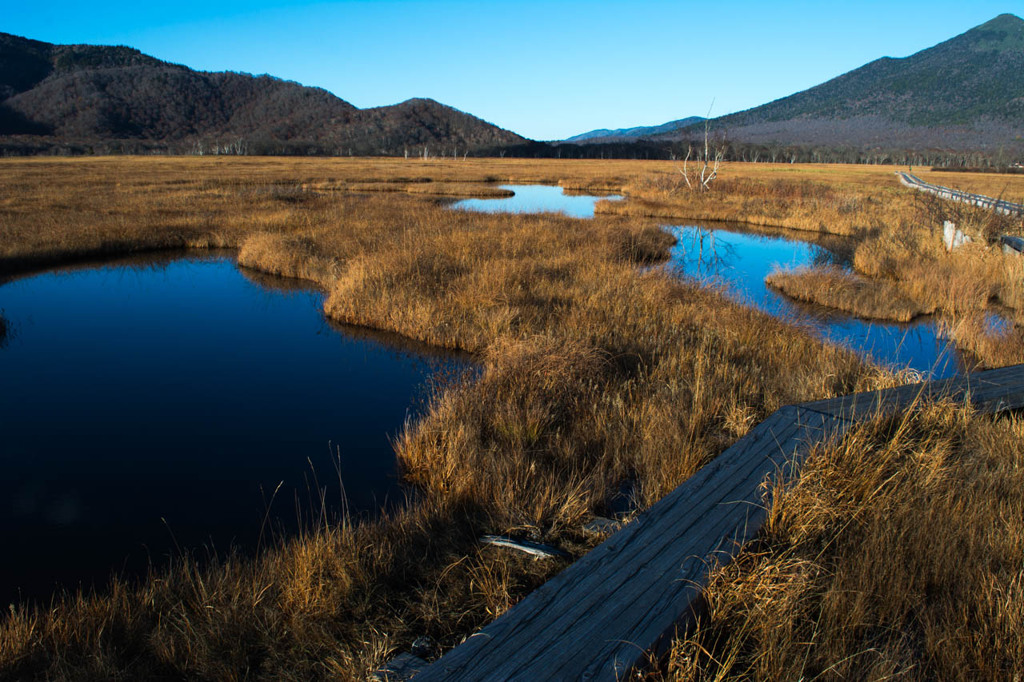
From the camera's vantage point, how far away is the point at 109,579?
394 cm

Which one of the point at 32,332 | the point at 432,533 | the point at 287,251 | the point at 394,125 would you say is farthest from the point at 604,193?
the point at 394,125

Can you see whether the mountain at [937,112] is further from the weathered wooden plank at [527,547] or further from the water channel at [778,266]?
the weathered wooden plank at [527,547]

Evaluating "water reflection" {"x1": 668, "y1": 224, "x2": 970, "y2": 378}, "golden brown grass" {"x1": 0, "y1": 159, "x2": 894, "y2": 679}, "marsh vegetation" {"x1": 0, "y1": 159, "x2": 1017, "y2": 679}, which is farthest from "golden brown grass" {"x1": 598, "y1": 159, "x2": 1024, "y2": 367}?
"golden brown grass" {"x1": 0, "y1": 159, "x2": 894, "y2": 679}

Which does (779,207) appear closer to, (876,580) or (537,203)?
(537,203)

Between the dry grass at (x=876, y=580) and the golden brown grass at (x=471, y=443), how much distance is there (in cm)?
119

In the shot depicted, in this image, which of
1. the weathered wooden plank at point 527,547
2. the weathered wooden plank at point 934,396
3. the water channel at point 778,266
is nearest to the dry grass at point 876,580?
the weathered wooden plank at point 934,396

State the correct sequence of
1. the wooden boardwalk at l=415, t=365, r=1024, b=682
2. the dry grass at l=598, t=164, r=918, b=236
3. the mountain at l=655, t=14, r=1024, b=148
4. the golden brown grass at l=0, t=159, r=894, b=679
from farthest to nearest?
1. the mountain at l=655, t=14, r=1024, b=148
2. the dry grass at l=598, t=164, r=918, b=236
3. the golden brown grass at l=0, t=159, r=894, b=679
4. the wooden boardwalk at l=415, t=365, r=1024, b=682

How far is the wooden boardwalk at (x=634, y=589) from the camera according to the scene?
1.97 meters

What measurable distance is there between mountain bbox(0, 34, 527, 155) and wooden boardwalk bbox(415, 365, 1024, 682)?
409 feet

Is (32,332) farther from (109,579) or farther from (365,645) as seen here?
(365,645)

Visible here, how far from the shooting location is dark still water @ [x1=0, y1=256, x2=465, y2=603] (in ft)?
14.8

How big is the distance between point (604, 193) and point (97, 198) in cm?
2880

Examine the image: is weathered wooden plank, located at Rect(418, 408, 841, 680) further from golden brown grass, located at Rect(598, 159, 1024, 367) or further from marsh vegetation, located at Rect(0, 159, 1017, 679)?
golden brown grass, located at Rect(598, 159, 1024, 367)

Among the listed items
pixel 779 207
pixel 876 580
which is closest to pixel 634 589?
pixel 876 580
